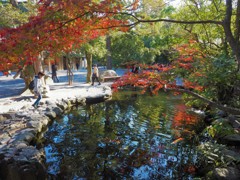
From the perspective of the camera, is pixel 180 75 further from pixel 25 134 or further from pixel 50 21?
pixel 25 134

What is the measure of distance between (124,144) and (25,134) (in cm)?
298

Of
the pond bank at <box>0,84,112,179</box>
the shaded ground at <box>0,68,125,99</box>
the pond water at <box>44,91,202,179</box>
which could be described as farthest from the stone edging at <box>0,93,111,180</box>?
the shaded ground at <box>0,68,125,99</box>

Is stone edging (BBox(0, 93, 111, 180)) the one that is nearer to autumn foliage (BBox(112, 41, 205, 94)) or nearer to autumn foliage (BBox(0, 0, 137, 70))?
autumn foliage (BBox(0, 0, 137, 70))

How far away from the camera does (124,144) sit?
675 cm

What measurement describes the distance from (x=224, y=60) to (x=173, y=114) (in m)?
6.33

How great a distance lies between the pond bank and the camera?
14.4ft

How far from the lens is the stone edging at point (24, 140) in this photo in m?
4.38

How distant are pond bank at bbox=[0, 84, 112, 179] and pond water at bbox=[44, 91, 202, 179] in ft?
1.69

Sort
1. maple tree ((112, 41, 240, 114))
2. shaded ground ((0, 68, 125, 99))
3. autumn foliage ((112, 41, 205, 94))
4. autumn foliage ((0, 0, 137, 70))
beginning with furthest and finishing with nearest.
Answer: shaded ground ((0, 68, 125, 99)) < autumn foliage ((112, 41, 205, 94)) < maple tree ((112, 41, 240, 114)) < autumn foliage ((0, 0, 137, 70))

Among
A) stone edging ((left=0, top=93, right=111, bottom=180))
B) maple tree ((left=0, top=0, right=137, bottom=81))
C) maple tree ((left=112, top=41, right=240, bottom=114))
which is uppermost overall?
maple tree ((left=0, top=0, right=137, bottom=81))

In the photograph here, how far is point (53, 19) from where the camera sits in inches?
160

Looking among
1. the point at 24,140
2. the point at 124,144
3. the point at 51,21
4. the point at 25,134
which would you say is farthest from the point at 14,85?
the point at 51,21

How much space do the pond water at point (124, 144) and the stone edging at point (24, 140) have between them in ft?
1.60

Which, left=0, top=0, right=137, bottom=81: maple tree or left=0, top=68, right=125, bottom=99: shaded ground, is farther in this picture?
left=0, top=68, right=125, bottom=99: shaded ground
